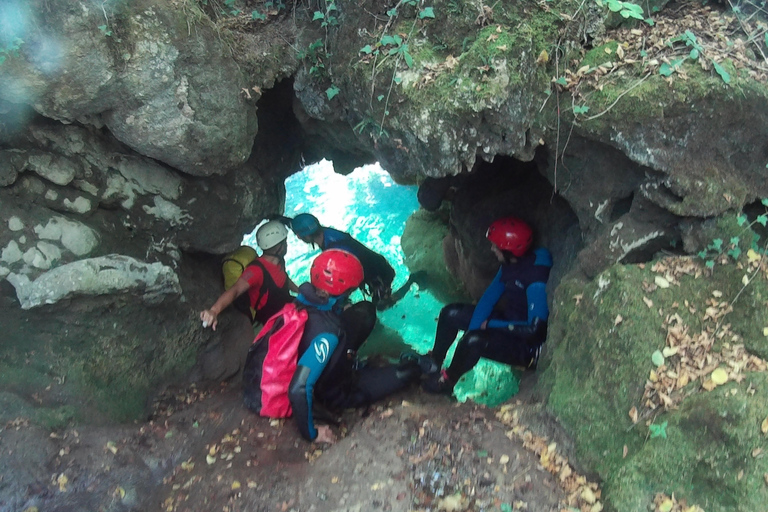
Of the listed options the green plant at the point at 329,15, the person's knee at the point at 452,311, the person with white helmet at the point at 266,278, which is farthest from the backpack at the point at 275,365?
the green plant at the point at 329,15

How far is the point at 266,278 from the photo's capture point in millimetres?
5930

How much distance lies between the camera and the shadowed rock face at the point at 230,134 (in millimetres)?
3729

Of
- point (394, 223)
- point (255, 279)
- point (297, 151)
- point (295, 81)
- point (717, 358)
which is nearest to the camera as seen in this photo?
point (717, 358)

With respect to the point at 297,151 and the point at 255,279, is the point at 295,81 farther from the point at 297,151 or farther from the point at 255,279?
the point at 255,279

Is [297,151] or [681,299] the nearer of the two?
[681,299]

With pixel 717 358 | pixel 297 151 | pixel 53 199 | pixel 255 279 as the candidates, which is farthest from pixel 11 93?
pixel 717 358

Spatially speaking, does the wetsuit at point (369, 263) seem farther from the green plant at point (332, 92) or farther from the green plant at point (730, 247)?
the green plant at point (730, 247)

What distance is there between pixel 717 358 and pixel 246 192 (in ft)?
15.7

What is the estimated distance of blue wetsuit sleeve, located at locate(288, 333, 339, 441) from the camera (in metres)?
4.05

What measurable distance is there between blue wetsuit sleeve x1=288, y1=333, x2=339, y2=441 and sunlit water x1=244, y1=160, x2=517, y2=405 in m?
2.60

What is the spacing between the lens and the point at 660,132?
3820 millimetres

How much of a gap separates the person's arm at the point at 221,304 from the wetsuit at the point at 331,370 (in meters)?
1.12

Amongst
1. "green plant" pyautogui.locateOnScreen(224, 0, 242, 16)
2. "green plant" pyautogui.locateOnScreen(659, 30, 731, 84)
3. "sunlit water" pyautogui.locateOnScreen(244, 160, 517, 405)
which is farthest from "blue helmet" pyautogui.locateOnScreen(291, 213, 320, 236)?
"green plant" pyautogui.locateOnScreen(659, 30, 731, 84)

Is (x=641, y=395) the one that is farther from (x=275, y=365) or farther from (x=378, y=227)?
(x=378, y=227)
